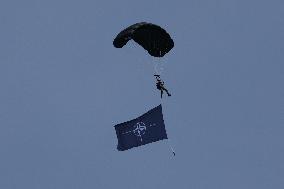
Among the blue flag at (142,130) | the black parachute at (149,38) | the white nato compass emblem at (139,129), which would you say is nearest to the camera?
the black parachute at (149,38)

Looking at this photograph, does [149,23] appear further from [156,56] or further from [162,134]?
[162,134]

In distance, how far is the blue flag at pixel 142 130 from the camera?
4669 cm

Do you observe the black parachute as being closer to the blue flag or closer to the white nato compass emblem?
the blue flag

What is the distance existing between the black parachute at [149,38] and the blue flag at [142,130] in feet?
12.1

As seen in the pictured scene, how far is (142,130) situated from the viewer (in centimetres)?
4688

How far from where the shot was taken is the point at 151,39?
155 feet

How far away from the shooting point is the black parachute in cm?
4475

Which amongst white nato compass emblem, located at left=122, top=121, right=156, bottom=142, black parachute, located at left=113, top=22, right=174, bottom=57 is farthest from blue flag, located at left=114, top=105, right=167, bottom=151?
black parachute, located at left=113, top=22, right=174, bottom=57

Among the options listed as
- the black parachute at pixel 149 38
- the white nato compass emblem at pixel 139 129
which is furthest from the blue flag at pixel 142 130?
the black parachute at pixel 149 38

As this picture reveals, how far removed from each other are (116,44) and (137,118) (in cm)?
500

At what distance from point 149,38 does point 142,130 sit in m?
5.56

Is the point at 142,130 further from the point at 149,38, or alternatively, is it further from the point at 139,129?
the point at 149,38

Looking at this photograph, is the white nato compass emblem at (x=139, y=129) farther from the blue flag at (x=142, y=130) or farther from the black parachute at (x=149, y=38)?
the black parachute at (x=149, y=38)

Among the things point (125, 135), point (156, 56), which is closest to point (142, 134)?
point (125, 135)
